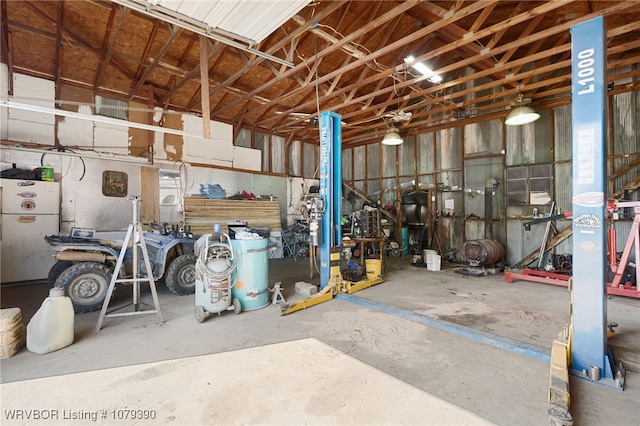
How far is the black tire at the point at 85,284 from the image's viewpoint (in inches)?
149

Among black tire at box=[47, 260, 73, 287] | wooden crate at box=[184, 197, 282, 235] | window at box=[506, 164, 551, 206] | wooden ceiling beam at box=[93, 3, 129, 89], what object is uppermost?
wooden ceiling beam at box=[93, 3, 129, 89]

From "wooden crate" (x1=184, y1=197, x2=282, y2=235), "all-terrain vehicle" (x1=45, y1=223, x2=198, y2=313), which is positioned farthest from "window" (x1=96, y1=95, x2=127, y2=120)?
"all-terrain vehicle" (x1=45, y1=223, x2=198, y2=313)

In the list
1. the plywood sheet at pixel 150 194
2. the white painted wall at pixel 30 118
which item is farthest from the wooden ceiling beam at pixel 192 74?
A: the white painted wall at pixel 30 118

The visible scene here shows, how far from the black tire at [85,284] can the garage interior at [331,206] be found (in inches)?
1.8

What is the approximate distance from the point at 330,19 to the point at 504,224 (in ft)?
22.0

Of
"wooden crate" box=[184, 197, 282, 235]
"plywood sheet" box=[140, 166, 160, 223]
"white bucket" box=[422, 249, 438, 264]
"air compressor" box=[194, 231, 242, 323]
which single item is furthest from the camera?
"wooden crate" box=[184, 197, 282, 235]

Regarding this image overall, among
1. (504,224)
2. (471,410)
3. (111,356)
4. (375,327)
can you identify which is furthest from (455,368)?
(504,224)

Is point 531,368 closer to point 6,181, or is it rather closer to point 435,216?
point 435,216

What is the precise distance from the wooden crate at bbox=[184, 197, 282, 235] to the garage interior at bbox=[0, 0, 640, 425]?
2.7 inches

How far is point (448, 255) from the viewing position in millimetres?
8547

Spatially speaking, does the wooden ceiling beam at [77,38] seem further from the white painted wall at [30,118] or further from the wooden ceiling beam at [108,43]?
the white painted wall at [30,118]

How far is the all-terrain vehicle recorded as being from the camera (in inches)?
153

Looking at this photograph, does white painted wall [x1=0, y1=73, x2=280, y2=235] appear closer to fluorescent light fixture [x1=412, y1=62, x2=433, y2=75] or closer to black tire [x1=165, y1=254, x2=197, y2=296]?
black tire [x1=165, y1=254, x2=197, y2=296]

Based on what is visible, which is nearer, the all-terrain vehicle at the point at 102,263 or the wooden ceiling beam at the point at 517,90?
the all-terrain vehicle at the point at 102,263
